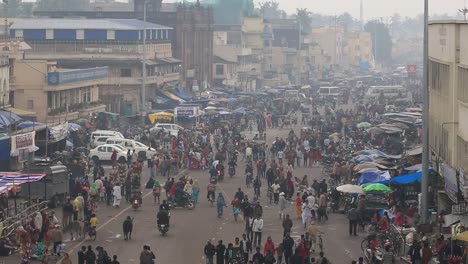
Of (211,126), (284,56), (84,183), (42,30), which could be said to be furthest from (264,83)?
(84,183)

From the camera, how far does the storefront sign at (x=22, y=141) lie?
43.0 metres

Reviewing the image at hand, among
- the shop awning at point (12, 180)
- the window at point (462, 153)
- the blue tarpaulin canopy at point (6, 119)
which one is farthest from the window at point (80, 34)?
the shop awning at point (12, 180)

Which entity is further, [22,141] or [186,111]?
[186,111]

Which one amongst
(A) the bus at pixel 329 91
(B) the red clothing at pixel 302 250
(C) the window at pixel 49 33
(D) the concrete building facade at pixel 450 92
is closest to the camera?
(B) the red clothing at pixel 302 250

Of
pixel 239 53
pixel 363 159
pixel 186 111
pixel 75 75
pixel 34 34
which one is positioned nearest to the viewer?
pixel 363 159

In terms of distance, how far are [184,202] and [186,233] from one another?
16.6 ft

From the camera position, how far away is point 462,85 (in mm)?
37562

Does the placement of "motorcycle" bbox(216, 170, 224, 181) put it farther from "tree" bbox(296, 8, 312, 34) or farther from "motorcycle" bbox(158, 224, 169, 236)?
"tree" bbox(296, 8, 312, 34)

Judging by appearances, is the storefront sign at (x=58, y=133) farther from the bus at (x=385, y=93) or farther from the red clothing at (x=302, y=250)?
the bus at (x=385, y=93)

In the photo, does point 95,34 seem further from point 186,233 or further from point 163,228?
point 163,228

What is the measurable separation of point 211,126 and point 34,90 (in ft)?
35.6

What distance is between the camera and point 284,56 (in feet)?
520

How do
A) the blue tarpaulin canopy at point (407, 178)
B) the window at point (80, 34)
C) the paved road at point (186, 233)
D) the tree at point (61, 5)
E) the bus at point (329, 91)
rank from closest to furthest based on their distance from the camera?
the paved road at point (186, 233) → the blue tarpaulin canopy at point (407, 178) → the window at point (80, 34) → the bus at point (329, 91) → the tree at point (61, 5)

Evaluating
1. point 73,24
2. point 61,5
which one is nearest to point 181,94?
point 73,24
